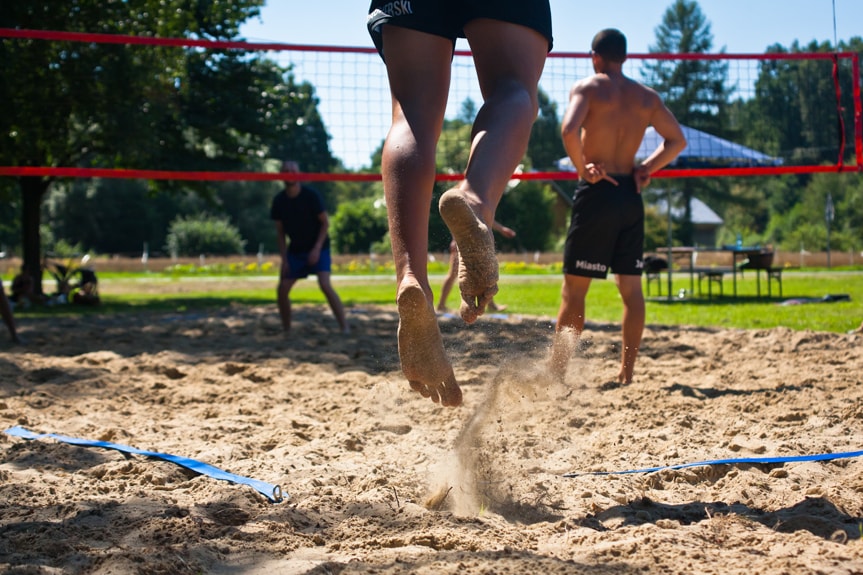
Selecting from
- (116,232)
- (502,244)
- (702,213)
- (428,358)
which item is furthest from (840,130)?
(702,213)

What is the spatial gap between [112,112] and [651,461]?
38.3ft

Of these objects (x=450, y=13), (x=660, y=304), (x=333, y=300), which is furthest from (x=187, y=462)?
(x=660, y=304)

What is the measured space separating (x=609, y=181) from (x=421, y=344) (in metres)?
2.55

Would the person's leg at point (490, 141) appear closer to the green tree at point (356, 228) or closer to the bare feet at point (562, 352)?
the bare feet at point (562, 352)

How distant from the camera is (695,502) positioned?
2.46m

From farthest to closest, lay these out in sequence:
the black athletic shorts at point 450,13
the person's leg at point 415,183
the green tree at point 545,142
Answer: the green tree at point 545,142 → the black athletic shorts at point 450,13 → the person's leg at point 415,183

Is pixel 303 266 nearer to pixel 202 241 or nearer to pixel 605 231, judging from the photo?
pixel 605 231

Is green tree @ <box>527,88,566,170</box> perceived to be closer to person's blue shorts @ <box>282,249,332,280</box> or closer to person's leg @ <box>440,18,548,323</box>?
person's blue shorts @ <box>282,249,332,280</box>

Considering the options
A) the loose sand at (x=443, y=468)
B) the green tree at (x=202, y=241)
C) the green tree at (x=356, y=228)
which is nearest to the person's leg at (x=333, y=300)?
the loose sand at (x=443, y=468)

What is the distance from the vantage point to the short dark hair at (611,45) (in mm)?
4484

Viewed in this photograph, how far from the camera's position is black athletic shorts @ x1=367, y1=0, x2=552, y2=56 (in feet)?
7.51

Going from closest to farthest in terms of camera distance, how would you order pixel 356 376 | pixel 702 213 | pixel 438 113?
pixel 438 113, pixel 356 376, pixel 702 213

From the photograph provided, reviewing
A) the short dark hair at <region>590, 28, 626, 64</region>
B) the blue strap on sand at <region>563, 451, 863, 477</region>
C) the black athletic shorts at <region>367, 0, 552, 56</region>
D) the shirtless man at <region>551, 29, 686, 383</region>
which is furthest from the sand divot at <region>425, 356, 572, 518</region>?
the short dark hair at <region>590, 28, 626, 64</region>

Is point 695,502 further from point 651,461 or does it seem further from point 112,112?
point 112,112
